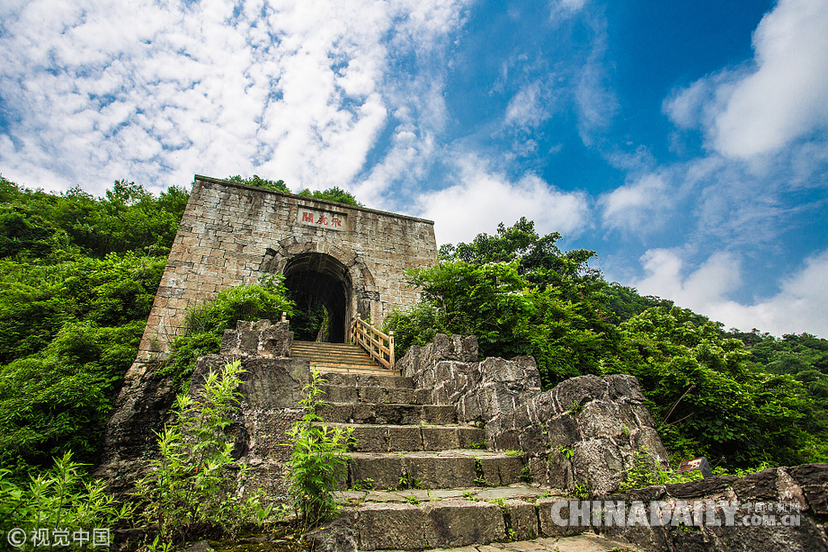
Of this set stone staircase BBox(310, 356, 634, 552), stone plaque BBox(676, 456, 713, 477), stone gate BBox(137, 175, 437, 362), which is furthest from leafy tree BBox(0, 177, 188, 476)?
stone plaque BBox(676, 456, 713, 477)

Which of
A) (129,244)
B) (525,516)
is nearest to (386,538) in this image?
(525,516)

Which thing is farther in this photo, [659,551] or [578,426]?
[578,426]

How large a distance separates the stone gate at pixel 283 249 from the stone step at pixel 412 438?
632cm

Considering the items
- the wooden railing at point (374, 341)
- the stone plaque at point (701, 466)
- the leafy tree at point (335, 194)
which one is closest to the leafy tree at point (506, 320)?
the wooden railing at point (374, 341)

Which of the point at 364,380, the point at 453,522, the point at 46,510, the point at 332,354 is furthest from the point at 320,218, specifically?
the point at 46,510

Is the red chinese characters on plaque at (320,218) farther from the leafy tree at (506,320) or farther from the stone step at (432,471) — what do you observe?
the stone step at (432,471)

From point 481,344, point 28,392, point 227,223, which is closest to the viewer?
point 28,392

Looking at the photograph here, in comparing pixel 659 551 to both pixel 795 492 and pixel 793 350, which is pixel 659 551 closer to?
pixel 795 492

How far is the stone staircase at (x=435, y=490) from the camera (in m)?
2.07

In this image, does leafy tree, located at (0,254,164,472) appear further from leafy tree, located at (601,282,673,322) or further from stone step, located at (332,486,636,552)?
leafy tree, located at (601,282,673,322)

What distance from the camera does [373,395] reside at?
455cm

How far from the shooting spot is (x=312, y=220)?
10.8m

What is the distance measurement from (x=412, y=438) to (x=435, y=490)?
2.48 ft

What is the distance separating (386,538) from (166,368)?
6.19 meters
